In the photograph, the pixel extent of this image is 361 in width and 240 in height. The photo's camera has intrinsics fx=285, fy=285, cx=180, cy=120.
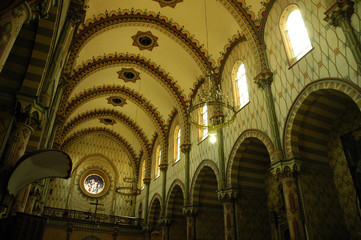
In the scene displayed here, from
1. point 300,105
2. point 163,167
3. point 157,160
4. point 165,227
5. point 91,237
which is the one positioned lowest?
point 91,237

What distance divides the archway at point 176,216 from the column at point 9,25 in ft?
43.9

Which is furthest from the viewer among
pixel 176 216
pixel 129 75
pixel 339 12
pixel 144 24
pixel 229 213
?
pixel 129 75

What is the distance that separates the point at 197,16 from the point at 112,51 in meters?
5.26

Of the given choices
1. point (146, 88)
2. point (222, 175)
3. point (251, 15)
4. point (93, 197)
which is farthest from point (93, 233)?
point (251, 15)

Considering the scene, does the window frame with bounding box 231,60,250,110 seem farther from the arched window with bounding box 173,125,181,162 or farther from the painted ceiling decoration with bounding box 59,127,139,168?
the painted ceiling decoration with bounding box 59,127,139,168

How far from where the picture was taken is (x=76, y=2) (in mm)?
8328

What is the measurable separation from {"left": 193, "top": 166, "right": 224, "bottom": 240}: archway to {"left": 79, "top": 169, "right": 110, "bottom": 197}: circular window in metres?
12.1

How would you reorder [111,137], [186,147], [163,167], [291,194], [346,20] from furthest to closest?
[111,137] → [163,167] → [186,147] → [291,194] → [346,20]

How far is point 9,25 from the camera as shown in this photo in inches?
135

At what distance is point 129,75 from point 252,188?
1037 centimetres

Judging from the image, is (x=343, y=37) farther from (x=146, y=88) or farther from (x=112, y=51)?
(x=146, y=88)

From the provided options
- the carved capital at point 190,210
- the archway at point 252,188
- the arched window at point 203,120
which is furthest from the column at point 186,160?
the archway at point 252,188

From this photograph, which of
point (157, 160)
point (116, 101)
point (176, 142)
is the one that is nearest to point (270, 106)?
point (176, 142)

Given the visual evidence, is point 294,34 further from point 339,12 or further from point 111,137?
point 111,137
